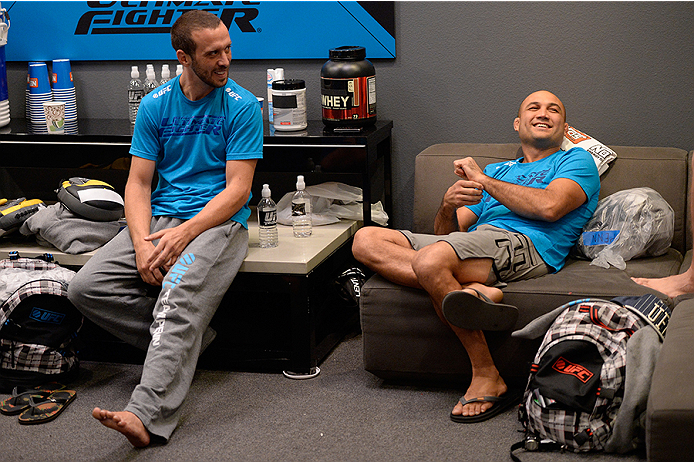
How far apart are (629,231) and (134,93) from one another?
7.05ft

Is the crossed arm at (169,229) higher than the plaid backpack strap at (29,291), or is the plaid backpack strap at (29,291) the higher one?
the crossed arm at (169,229)

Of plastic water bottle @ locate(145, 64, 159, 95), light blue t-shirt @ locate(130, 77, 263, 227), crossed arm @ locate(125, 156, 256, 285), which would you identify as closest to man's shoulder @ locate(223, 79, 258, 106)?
light blue t-shirt @ locate(130, 77, 263, 227)

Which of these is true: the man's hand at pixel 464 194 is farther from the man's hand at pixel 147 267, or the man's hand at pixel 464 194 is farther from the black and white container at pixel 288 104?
the man's hand at pixel 147 267

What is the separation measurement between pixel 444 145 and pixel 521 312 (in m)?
0.98

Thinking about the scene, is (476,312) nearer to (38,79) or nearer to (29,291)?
(29,291)

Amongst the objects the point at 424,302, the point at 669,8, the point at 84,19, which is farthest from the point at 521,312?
the point at 84,19

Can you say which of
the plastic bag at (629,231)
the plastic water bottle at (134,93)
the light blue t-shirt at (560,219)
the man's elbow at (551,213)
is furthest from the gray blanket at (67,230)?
the plastic bag at (629,231)

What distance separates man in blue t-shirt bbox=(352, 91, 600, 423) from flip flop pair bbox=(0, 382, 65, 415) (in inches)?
46.0

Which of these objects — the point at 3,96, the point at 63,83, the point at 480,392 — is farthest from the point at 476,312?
the point at 3,96

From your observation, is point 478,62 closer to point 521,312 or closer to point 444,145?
point 444,145

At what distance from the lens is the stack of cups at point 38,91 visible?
343cm

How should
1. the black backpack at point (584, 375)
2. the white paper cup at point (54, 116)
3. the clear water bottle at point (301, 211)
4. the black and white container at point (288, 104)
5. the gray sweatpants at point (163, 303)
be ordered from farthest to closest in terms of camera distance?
the white paper cup at point (54, 116)
the black and white container at point (288, 104)
the clear water bottle at point (301, 211)
the gray sweatpants at point (163, 303)
the black backpack at point (584, 375)

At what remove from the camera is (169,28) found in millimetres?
3408

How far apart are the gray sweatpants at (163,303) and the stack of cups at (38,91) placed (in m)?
1.08
